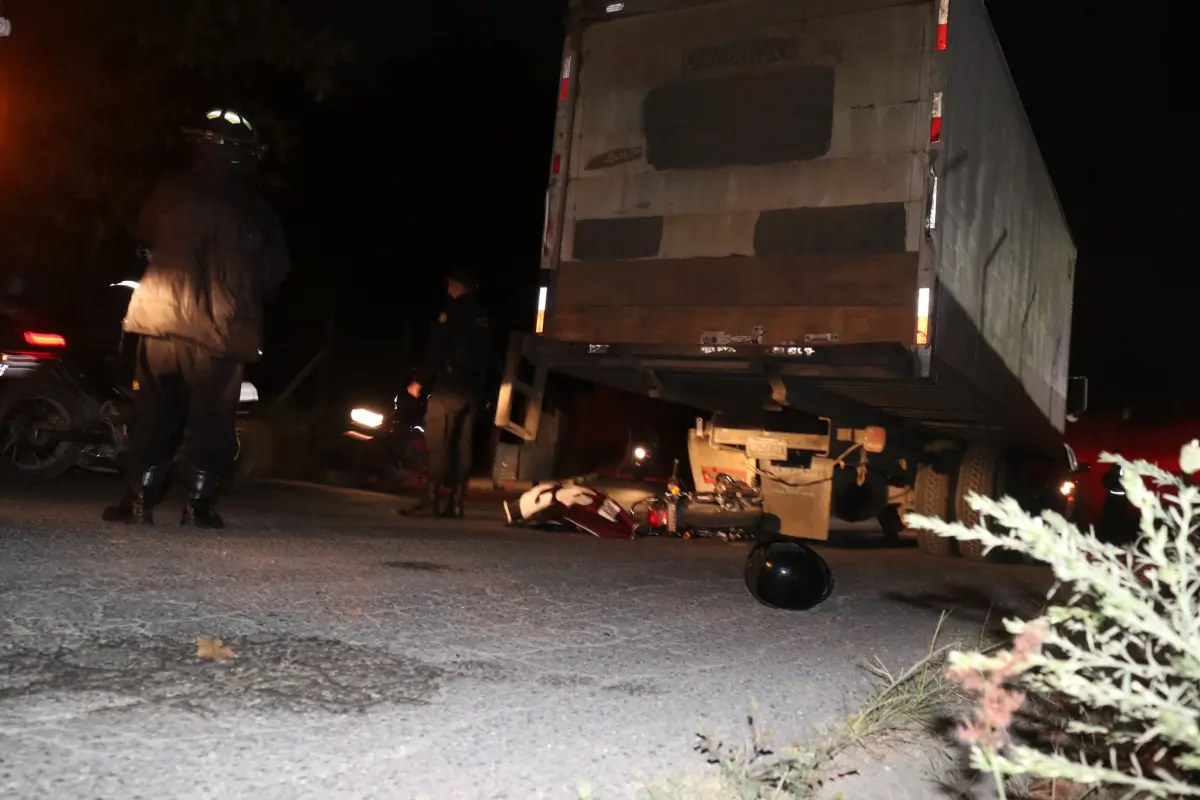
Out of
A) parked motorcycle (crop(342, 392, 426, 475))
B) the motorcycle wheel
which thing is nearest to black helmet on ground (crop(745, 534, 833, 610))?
the motorcycle wheel

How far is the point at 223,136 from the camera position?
237 inches

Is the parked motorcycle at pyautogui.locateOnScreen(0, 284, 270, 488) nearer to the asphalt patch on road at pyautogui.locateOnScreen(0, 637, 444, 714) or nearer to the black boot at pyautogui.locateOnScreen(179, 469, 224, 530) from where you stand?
the black boot at pyautogui.locateOnScreen(179, 469, 224, 530)

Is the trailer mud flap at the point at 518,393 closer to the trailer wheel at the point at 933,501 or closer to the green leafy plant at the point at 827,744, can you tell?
the trailer wheel at the point at 933,501

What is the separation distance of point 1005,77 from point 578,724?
741 cm

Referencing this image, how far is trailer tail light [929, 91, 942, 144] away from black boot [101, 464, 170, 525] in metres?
5.03

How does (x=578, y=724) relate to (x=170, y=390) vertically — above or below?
below

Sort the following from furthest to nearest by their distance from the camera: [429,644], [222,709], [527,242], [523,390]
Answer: [527,242] → [523,390] → [429,644] → [222,709]

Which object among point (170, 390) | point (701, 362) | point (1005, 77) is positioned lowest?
point (170, 390)

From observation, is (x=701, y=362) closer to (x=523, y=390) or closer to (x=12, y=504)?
(x=523, y=390)

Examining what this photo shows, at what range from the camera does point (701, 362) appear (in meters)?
7.05

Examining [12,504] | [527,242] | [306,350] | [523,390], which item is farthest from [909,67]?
[527,242]

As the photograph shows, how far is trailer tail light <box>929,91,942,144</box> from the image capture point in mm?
6305

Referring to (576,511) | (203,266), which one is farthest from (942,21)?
(203,266)

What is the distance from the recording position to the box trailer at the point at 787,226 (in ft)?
21.1
